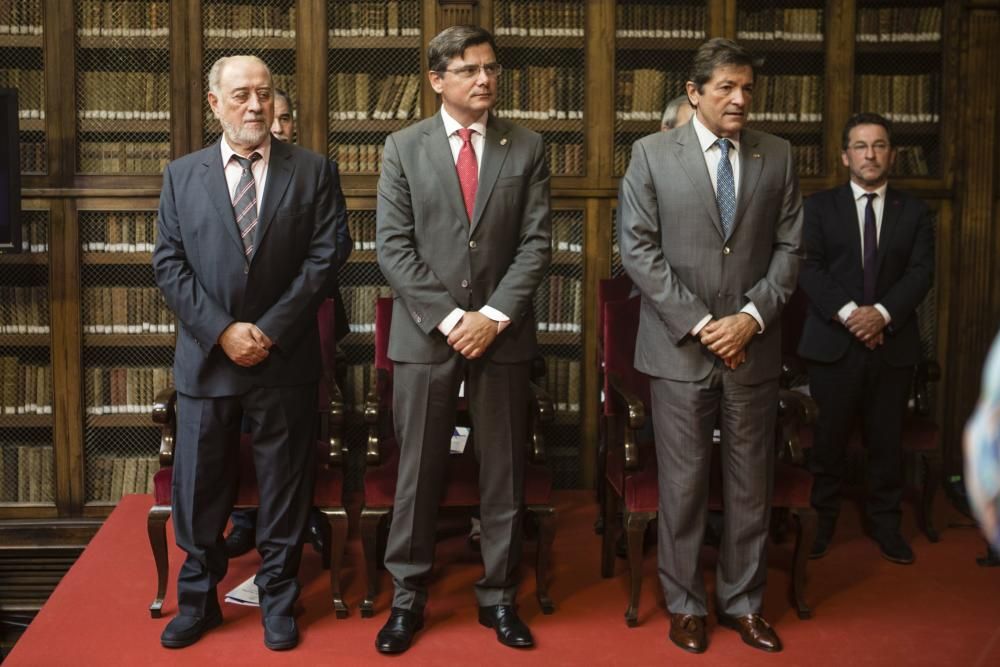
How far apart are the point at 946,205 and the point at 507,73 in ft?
7.46

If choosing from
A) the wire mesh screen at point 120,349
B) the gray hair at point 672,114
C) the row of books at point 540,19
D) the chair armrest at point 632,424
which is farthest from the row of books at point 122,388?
the gray hair at point 672,114

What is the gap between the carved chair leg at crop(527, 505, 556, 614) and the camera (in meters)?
3.65

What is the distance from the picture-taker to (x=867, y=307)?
13.8 feet

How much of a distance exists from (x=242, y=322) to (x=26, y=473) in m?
2.29

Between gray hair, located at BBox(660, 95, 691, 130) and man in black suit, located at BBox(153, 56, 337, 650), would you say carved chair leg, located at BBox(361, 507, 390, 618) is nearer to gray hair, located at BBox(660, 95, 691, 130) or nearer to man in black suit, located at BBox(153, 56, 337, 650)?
man in black suit, located at BBox(153, 56, 337, 650)

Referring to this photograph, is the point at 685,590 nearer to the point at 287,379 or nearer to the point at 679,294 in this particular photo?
the point at 679,294

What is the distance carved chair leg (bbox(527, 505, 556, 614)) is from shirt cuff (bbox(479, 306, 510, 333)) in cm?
74

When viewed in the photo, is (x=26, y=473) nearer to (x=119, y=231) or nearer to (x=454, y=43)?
(x=119, y=231)

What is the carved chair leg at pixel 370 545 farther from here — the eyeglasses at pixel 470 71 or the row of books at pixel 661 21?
the row of books at pixel 661 21

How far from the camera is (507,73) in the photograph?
503 cm

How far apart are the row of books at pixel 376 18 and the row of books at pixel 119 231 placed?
128 centimetres

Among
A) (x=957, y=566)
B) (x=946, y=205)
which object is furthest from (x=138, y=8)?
(x=957, y=566)

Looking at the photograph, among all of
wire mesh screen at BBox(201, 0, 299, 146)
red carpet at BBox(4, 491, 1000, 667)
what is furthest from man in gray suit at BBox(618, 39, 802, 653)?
wire mesh screen at BBox(201, 0, 299, 146)

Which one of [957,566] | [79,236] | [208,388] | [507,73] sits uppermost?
[507,73]
